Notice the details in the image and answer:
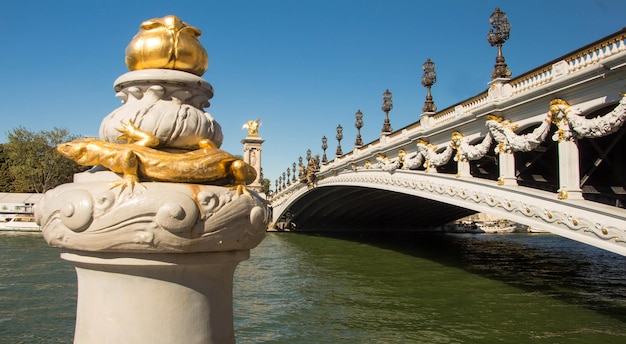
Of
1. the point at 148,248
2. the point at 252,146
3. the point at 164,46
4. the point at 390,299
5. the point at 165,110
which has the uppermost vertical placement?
the point at 252,146

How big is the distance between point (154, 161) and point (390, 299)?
35.9 feet

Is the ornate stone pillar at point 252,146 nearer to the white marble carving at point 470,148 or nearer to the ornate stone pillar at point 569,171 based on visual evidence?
the white marble carving at point 470,148

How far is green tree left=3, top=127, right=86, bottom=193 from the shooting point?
150ft

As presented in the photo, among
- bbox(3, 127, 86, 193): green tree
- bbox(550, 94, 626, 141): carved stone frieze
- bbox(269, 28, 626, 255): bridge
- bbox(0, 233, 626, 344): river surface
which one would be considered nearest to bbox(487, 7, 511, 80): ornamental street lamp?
bbox(269, 28, 626, 255): bridge

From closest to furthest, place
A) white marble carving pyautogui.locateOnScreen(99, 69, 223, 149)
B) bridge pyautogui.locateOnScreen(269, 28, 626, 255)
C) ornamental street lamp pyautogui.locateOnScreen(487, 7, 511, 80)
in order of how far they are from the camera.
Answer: white marble carving pyautogui.locateOnScreen(99, 69, 223, 149) < bridge pyautogui.locateOnScreen(269, 28, 626, 255) < ornamental street lamp pyautogui.locateOnScreen(487, 7, 511, 80)

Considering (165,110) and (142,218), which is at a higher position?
(165,110)

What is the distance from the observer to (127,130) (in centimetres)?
256

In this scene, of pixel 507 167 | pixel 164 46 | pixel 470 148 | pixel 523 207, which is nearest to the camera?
pixel 164 46

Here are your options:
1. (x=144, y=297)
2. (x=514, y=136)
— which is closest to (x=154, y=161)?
(x=144, y=297)

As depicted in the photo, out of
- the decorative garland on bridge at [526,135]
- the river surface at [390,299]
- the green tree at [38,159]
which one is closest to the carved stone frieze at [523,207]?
the decorative garland on bridge at [526,135]

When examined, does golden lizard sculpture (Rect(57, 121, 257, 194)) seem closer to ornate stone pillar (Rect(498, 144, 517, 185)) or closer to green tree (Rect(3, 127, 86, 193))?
ornate stone pillar (Rect(498, 144, 517, 185))

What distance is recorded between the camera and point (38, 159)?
46.4 m

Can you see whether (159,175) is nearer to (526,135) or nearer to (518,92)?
(526,135)

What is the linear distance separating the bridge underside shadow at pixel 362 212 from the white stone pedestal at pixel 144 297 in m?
27.2
